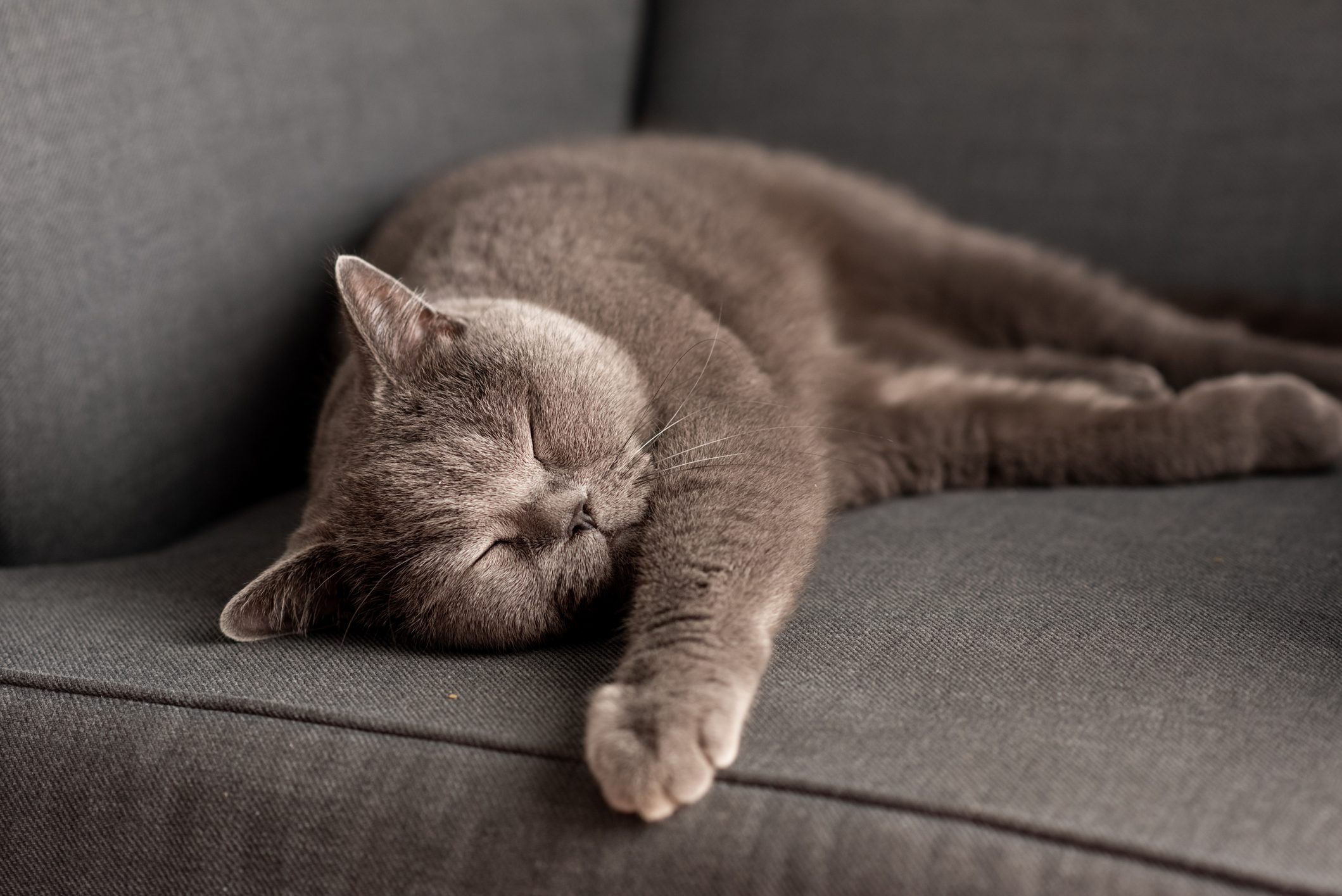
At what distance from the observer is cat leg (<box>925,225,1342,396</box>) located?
5.54ft

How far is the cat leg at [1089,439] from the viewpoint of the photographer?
1.47 m

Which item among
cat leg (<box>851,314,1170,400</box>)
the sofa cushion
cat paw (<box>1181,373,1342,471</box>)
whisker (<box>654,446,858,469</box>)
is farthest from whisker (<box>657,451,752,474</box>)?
cat paw (<box>1181,373,1342,471</box>)

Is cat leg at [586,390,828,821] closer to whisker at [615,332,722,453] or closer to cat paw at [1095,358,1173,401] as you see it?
whisker at [615,332,722,453]

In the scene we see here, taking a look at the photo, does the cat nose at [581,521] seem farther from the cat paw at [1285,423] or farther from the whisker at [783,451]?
the cat paw at [1285,423]

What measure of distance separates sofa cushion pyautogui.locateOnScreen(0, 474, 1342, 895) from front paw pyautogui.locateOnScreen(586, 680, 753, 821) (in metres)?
0.03

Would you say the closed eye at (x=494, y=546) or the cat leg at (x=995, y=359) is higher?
the cat leg at (x=995, y=359)

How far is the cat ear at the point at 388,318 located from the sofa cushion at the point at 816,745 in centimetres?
34

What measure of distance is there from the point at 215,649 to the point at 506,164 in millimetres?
968

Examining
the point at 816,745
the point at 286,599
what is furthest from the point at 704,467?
the point at 286,599

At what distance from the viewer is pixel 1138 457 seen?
4.86 ft

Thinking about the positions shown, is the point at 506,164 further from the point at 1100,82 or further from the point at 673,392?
the point at 1100,82

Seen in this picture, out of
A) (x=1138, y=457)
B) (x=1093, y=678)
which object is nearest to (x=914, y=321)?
(x=1138, y=457)

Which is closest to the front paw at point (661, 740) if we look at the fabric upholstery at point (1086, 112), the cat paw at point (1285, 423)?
the cat paw at point (1285, 423)

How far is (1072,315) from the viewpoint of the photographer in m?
1.78
